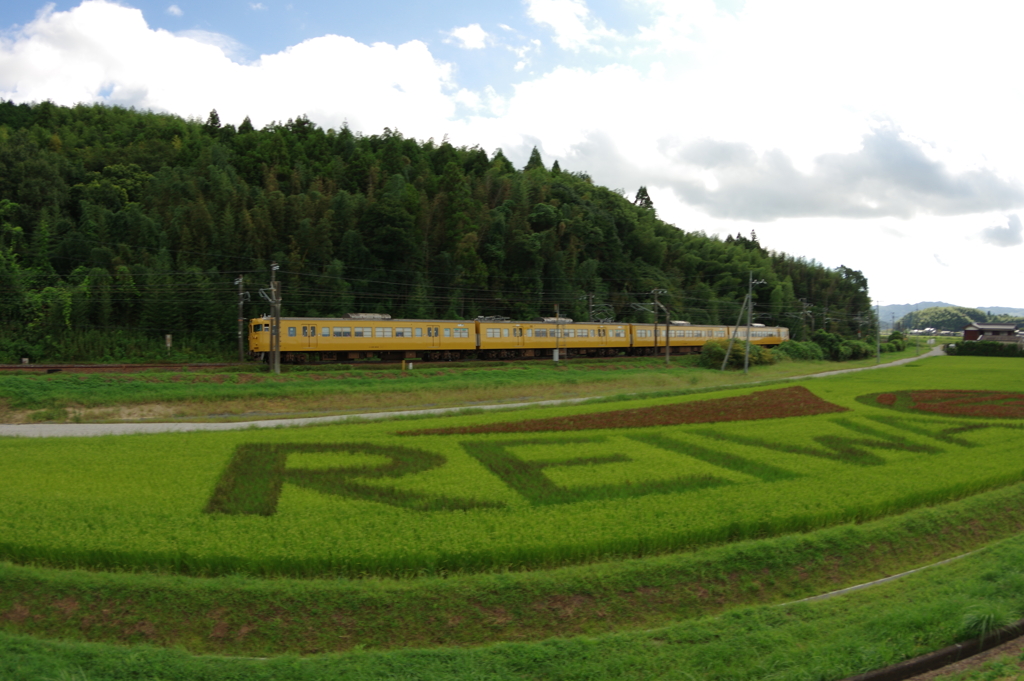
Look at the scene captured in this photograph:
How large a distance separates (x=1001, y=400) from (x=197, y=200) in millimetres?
49852

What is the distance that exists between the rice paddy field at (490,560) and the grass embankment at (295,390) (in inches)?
330

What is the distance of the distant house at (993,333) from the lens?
80.6m

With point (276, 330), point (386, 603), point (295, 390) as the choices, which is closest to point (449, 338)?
point (276, 330)

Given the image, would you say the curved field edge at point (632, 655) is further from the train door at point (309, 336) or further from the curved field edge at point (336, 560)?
the train door at point (309, 336)

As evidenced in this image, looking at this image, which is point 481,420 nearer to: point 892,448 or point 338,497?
point 338,497

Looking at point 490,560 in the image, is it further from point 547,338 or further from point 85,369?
point 547,338

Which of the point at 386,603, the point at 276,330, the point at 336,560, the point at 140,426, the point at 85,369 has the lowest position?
the point at 140,426

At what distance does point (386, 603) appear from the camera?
720 centimetres

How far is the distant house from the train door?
Result: 275ft

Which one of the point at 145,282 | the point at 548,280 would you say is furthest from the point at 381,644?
the point at 548,280

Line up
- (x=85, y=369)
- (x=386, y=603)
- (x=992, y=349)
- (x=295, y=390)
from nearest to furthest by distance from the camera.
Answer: (x=386, y=603) → (x=295, y=390) → (x=85, y=369) → (x=992, y=349)

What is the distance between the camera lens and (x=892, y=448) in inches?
637

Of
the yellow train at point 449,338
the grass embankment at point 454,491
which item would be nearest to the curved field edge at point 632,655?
the grass embankment at point 454,491

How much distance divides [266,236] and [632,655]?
4606cm
